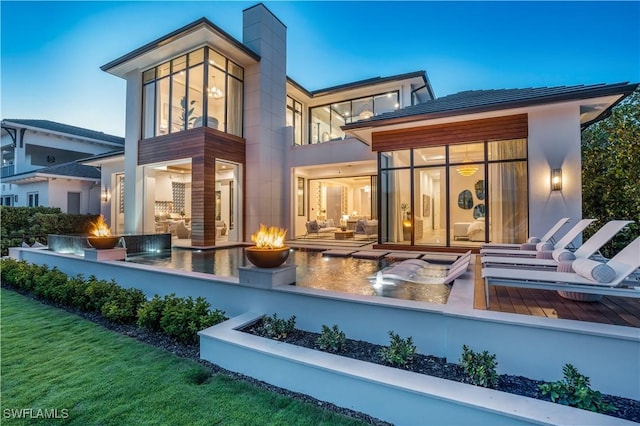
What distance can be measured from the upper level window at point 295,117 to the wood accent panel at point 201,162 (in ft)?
16.1

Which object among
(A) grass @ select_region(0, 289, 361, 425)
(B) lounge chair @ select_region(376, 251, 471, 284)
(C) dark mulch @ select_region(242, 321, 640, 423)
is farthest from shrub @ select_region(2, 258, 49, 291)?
(B) lounge chair @ select_region(376, 251, 471, 284)

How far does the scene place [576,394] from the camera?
7.82ft

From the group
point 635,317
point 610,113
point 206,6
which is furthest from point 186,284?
point 206,6

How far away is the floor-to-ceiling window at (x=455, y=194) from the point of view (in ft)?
26.6

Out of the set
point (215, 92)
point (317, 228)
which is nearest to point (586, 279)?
point (317, 228)

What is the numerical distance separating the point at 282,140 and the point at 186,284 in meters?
9.72

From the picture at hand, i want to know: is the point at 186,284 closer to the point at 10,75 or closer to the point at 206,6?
the point at 206,6

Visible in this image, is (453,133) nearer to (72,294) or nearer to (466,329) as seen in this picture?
(466,329)

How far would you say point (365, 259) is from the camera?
800 cm

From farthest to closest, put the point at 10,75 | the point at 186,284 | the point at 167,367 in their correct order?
the point at 10,75, the point at 186,284, the point at 167,367

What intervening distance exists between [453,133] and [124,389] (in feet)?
29.6

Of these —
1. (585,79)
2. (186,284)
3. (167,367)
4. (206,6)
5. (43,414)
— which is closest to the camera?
(43,414)

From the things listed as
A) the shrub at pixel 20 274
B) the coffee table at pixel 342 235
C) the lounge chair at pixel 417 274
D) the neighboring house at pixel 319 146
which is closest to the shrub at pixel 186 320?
the lounge chair at pixel 417 274

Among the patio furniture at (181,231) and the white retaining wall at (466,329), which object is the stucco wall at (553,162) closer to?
the white retaining wall at (466,329)
